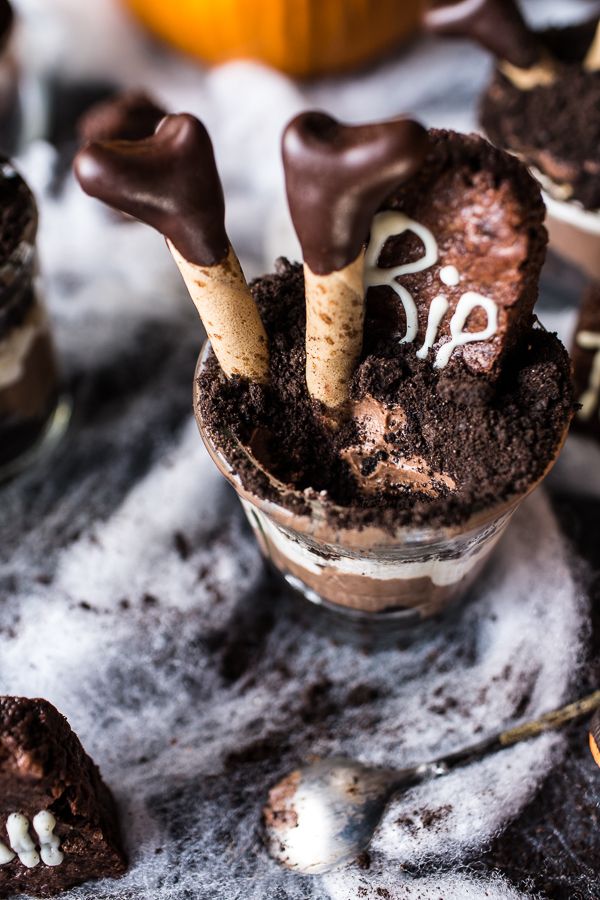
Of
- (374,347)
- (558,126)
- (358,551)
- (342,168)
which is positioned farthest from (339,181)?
(558,126)

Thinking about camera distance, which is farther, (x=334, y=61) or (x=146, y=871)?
(x=334, y=61)

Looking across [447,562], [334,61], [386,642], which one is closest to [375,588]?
[447,562]

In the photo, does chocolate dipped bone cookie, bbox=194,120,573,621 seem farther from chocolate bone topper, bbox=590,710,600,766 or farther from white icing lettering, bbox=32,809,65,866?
white icing lettering, bbox=32,809,65,866

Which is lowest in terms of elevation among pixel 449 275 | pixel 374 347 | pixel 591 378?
pixel 591 378

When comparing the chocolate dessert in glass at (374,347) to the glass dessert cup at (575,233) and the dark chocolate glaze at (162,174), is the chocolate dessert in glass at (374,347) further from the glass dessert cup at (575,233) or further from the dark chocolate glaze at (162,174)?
the glass dessert cup at (575,233)

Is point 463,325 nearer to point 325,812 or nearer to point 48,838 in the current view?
point 325,812

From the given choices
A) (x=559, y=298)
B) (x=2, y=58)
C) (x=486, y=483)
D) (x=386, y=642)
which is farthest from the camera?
(x=2, y=58)

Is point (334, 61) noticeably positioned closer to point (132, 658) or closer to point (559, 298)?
point (559, 298)

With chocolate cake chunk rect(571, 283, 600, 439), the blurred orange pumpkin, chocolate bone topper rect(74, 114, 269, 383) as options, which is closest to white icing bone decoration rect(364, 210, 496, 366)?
chocolate bone topper rect(74, 114, 269, 383)
